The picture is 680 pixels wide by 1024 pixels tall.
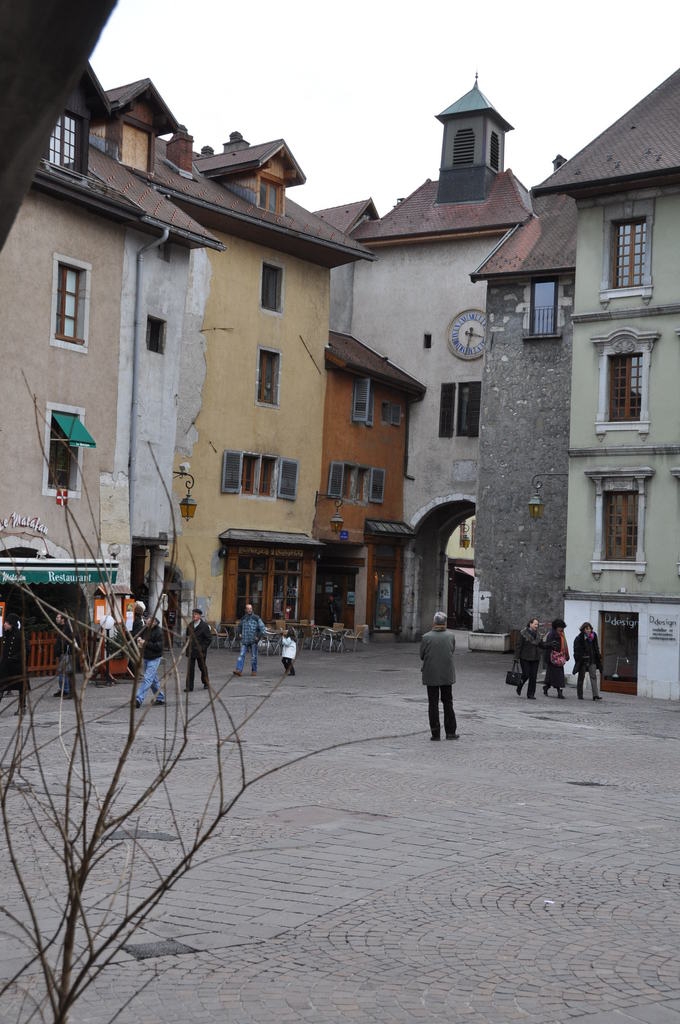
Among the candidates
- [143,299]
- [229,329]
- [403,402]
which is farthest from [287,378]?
[143,299]

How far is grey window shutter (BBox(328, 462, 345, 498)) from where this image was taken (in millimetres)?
41812

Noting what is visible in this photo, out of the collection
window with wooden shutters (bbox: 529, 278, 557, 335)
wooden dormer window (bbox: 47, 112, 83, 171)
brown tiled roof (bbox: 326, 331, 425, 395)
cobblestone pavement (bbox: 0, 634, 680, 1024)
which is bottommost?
cobblestone pavement (bbox: 0, 634, 680, 1024)

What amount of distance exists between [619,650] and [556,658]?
345 cm

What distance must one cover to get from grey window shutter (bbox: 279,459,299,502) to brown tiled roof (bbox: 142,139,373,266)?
6.87 meters

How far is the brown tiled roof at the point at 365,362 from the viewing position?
41656mm

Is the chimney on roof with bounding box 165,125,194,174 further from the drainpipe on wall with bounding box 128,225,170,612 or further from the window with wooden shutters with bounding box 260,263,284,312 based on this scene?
the drainpipe on wall with bounding box 128,225,170,612

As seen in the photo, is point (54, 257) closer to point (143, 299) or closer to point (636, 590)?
point (143, 299)

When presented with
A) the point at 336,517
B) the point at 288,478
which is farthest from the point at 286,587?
the point at 288,478

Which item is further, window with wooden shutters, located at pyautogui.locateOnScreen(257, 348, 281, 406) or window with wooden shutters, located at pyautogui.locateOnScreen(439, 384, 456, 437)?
window with wooden shutters, located at pyautogui.locateOnScreen(439, 384, 456, 437)

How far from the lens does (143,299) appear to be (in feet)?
100

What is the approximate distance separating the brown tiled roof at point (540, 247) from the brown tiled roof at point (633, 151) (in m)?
5.40

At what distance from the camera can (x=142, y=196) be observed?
31938 millimetres

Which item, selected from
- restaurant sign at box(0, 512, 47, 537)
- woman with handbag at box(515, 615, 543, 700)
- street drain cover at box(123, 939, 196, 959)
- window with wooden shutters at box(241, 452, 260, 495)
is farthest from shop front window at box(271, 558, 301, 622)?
street drain cover at box(123, 939, 196, 959)

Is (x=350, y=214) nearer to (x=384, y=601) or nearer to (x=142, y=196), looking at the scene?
(x=384, y=601)
